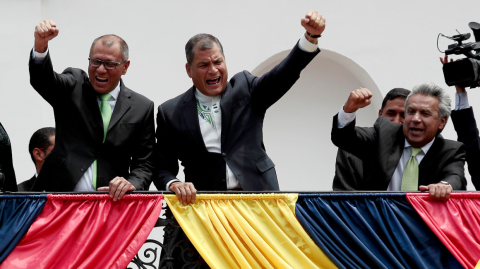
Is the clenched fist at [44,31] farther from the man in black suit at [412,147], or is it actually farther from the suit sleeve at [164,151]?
the man in black suit at [412,147]

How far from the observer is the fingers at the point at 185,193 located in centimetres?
390

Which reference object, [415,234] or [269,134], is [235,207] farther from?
[269,134]

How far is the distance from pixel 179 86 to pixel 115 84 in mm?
2757

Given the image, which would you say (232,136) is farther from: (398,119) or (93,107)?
(398,119)

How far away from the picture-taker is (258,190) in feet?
13.8

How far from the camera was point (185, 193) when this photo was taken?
3902mm

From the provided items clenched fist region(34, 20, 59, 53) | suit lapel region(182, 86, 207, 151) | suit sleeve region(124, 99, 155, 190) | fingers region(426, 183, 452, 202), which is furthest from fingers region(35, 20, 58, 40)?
fingers region(426, 183, 452, 202)

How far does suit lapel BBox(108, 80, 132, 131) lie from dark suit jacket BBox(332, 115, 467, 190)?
131 centimetres

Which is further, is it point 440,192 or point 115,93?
point 115,93

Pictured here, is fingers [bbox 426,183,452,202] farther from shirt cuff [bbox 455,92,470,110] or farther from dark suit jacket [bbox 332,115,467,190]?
shirt cuff [bbox 455,92,470,110]

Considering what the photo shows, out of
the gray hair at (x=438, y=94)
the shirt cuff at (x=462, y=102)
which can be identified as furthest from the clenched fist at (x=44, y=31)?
the shirt cuff at (x=462, y=102)


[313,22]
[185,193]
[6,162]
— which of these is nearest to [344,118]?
[313,22]

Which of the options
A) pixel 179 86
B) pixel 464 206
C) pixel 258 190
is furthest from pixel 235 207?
pixel 179 86

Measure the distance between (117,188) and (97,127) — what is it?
0.56 m
